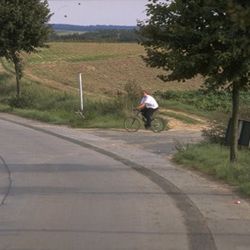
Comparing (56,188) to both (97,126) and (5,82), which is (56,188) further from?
(5,82)

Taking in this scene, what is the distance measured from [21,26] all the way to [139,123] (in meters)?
10.8

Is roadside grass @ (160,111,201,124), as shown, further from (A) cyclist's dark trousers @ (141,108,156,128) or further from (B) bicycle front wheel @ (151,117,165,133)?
(A) cyclist's dark trousers @ (141,108,156,128)

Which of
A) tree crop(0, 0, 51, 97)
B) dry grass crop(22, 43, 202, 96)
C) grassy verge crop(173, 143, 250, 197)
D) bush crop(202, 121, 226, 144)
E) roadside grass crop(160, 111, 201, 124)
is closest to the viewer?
grassy verge crop(173, 143, 250, 197)

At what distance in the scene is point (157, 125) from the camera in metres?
26.3

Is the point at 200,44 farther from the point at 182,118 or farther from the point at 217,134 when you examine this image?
the point at 182,118

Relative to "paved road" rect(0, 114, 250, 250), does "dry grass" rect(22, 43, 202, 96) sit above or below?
below

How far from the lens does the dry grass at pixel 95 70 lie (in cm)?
5127

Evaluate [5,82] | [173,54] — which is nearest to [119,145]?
[173,54]

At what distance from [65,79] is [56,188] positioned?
41.4m

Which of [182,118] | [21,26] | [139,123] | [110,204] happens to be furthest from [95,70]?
[110,204]

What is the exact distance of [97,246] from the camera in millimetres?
7535

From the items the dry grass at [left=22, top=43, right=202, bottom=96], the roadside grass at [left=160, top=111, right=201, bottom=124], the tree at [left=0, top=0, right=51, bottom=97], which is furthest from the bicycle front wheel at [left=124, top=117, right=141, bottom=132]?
the dry grass at [left=22, top=43, right=202, bottom=96]

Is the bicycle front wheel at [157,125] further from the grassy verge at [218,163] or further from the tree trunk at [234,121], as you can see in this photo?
the tree trunk at [234,121]

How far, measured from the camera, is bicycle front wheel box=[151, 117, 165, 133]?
26.2 meters
